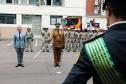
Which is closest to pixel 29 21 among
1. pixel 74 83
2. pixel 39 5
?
pixel 39 5

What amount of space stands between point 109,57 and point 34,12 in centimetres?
4441

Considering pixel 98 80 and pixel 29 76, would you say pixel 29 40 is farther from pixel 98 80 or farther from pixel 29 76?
pixel 98 80

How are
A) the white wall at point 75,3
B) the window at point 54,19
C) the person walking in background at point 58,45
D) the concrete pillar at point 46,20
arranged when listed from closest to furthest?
the person walking in background at point 58,45 < the concrete pillar at point 46,20 < the window at point 54,19 < the white wall at point 75,3

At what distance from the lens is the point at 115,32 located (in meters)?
2.15

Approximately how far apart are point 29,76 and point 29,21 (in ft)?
108

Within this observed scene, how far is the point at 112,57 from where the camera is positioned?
83.7 inches

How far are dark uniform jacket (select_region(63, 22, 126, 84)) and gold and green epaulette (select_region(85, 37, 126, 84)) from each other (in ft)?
0.06

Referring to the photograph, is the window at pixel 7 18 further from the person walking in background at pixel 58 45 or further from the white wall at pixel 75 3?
the person walking in background at pixel 58 45

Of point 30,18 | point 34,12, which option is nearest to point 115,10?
point 34,12

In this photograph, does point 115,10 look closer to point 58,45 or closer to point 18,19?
point 58,45

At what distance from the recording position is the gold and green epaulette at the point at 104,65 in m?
2.10

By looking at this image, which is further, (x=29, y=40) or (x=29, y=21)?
(x=29, y=21)

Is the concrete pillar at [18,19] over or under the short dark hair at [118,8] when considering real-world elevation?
under

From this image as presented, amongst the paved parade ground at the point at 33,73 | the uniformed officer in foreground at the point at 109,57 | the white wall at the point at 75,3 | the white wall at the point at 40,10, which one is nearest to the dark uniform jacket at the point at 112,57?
the uniformed officer in foreground at the point at 109,57
